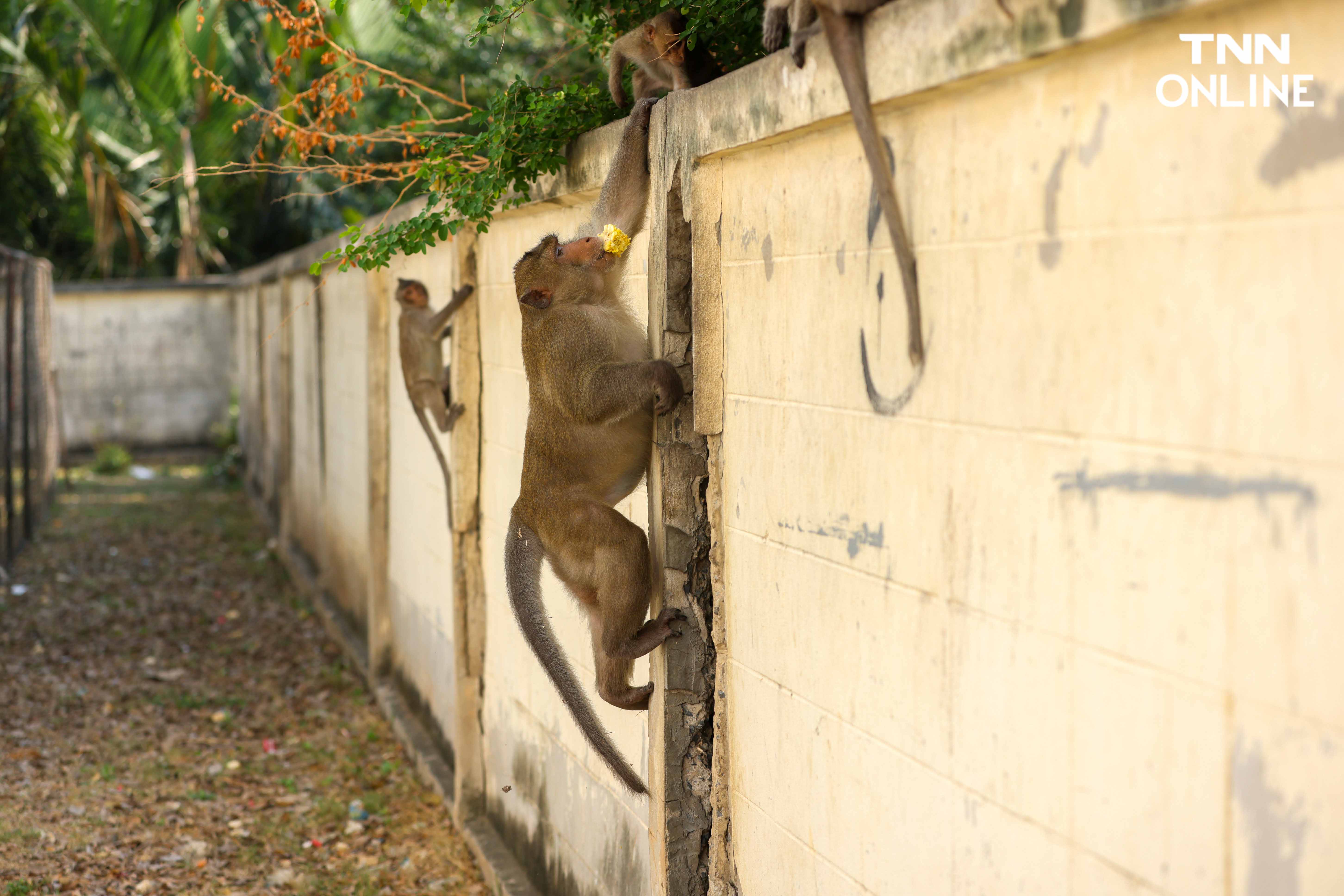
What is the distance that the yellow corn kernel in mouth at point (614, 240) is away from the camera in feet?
12.3

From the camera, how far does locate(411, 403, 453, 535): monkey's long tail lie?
6.04m

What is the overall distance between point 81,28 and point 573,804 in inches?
666

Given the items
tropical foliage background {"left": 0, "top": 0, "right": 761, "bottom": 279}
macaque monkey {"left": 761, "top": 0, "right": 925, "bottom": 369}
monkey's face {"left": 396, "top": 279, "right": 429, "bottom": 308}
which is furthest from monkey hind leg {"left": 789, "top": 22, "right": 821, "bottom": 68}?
tropical foliage background {"left": 0, "top": 0, "right": 761, "bottom": 279}

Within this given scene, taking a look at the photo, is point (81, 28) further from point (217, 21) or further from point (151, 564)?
point (151, 564)

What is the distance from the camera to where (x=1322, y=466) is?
1647 millimetres

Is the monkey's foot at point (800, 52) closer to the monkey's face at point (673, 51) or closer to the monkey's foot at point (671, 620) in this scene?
the monkey's face at point (673, 51)

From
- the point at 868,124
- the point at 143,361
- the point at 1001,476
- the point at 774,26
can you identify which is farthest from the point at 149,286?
the point at 1001,476

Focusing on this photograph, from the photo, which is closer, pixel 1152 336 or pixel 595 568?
pixel 1152 336

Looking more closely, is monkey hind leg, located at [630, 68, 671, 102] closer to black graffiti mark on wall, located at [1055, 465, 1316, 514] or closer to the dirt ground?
black graffiti mark on wall, located at [1055, 465, 1316, 514]

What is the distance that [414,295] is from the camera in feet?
22.4

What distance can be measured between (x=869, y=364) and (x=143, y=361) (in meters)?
18.3

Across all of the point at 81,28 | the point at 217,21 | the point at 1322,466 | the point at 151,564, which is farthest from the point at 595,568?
the point at 81,28

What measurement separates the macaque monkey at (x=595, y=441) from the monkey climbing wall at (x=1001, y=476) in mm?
111

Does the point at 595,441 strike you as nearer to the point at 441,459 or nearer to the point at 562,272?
the point at 562,272
